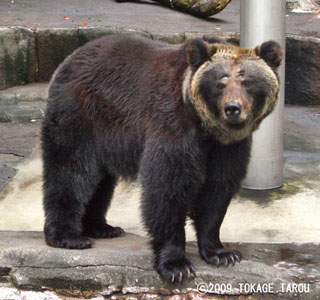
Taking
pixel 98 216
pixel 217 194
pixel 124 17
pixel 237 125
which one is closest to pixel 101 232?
pixel 98 216

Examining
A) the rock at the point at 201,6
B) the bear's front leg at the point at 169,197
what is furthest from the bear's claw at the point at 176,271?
the rock at the point at 201,6

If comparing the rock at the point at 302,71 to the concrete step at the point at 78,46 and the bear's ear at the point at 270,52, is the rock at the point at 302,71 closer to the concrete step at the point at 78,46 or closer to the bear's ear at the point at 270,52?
the concrete step at the point at 78,46

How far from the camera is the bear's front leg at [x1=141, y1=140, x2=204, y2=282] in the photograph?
426 centimetres

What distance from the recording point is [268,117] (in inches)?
265

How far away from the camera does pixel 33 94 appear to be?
33.9ft

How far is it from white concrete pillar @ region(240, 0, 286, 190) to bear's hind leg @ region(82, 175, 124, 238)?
2063 mm

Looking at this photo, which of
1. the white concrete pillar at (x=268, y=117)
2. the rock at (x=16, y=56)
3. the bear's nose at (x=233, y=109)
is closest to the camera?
the bear's nose at (x=233, y=109)

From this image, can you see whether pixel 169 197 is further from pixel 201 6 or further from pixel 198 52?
pixel 201 6

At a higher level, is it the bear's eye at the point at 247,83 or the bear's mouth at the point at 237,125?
the bear's eye at the point at 247,83

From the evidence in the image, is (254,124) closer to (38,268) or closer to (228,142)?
(228,142)

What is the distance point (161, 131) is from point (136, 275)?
101 cm

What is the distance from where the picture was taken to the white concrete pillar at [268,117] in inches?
255

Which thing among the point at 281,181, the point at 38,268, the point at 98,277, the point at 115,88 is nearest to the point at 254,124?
the point at 115,88

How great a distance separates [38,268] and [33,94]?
615 centimetres
